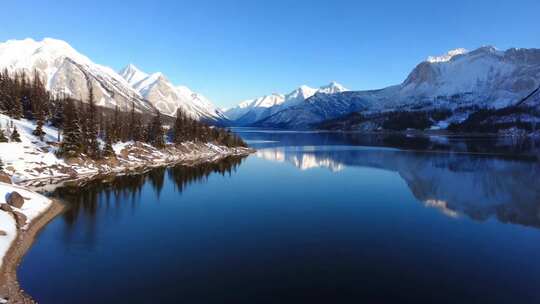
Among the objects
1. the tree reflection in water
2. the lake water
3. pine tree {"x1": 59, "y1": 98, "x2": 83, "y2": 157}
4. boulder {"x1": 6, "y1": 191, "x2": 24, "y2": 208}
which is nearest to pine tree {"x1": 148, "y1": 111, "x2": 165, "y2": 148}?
the tree reflection in water

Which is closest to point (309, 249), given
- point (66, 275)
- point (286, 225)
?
point (286, 225)

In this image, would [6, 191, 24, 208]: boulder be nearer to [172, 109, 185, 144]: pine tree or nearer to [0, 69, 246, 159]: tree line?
[0, 69, 246, 159]: tree line

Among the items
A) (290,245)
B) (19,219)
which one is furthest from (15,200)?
(290,245)

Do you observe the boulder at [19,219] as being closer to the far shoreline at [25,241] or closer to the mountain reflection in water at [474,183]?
the far shoreline at [25,241]

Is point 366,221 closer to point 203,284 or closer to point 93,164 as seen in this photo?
point 203,284

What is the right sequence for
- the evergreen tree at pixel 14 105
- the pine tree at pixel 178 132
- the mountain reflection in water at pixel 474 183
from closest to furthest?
the mountain reflection in water at pixel 474 183 < the evergreen tree at pixel 14 105 < the pine tree at pixel 178 132

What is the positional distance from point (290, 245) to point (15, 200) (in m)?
33.8

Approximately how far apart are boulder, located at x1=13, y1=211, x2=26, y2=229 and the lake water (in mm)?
2920

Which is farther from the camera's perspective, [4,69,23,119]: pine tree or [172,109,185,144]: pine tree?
[172,109,185,144]: pine tree

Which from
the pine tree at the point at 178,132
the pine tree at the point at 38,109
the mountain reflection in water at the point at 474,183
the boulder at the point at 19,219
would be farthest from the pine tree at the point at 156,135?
the boulder at the point at 19,219

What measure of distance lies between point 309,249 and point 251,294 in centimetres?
1034

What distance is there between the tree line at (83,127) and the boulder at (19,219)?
151 feet

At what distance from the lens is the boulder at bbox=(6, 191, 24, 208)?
42719mm

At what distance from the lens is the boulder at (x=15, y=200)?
140 feet
